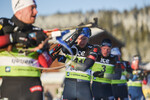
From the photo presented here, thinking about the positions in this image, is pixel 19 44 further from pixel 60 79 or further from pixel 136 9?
pixel 136 9

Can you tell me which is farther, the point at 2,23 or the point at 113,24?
the point at 113,24

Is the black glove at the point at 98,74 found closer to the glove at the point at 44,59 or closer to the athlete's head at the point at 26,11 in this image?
the glove at the point at 44,59

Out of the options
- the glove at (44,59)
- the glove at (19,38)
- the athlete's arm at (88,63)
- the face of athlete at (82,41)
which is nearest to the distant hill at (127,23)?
the face of athlete at (82,41)

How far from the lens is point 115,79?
1080 cm

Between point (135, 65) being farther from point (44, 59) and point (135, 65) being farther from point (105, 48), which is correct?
point (44, 59)

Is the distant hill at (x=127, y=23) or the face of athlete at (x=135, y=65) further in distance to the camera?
the distant hill at (x=127, y=23)

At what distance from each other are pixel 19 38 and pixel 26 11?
57 cm

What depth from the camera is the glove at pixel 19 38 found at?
461 cm

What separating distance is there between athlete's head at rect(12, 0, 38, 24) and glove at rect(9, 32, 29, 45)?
36 cm

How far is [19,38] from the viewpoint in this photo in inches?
182

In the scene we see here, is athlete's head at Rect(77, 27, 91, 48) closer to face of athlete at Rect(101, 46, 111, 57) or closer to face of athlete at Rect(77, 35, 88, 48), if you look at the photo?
face of athlete at Rect(77, 35, 88, 48)

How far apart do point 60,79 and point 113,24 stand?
92.4m

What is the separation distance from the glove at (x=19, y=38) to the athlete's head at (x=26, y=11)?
1.19ft

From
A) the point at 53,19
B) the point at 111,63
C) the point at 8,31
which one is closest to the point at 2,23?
the point at 8,31
